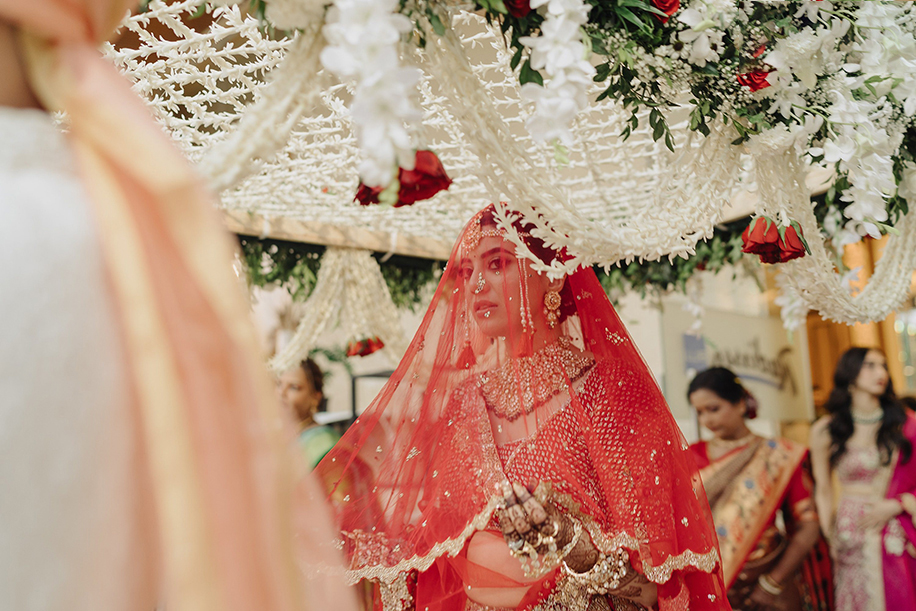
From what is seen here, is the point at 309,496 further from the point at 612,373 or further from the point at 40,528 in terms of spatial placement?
the point at 612,373

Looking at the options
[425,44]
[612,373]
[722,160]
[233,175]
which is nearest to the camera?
[233,175]

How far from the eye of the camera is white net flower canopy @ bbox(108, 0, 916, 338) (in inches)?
44.8

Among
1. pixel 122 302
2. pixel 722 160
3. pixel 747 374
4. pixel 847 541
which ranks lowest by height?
pixel 847 541

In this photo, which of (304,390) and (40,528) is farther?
(304,390)

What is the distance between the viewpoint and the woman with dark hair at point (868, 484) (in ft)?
11.0

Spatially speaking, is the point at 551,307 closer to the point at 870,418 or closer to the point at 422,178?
the point at 422,178

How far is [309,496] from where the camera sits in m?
0.91

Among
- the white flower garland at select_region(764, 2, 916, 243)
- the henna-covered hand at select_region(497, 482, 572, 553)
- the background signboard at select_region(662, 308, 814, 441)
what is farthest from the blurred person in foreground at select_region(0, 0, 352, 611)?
the background signboard at select_region(662, 308, 814, 441)

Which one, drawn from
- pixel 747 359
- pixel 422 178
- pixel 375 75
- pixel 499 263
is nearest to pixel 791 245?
pixel 499 263

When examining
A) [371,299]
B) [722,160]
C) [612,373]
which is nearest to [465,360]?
[612,373]

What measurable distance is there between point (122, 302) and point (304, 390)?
3.52 m

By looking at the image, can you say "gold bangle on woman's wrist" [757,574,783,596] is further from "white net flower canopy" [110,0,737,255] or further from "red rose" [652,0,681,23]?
"red rose" [652,0,681,23]

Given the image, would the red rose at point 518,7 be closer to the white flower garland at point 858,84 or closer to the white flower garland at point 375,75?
the white flower garland at point 375,75

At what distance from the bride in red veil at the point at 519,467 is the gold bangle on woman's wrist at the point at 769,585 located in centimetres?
182
